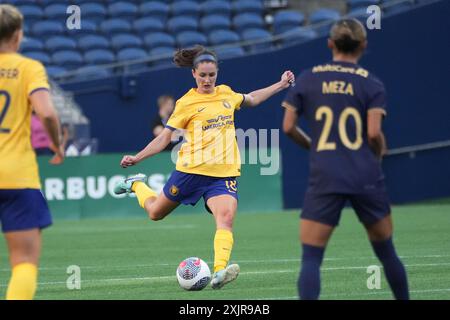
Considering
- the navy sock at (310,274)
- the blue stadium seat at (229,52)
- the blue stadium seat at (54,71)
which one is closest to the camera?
the navy sock at (310,274)

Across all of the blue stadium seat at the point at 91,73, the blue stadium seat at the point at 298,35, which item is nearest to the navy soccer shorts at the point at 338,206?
the blue stadium seat at the point at 298,35

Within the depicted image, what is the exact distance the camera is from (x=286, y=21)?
25734 mm

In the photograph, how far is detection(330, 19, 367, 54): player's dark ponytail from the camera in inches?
286

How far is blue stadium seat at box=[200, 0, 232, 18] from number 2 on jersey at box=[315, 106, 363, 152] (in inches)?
767

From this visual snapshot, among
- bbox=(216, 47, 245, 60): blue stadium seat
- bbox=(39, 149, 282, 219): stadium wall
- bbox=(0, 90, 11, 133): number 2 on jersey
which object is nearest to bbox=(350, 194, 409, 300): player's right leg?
bbox=(0, 90, 11, 133): number 2 on jersey

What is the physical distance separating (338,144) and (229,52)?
55.9 feet

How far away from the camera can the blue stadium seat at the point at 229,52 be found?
23.7 m

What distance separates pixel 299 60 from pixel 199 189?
13085 mm

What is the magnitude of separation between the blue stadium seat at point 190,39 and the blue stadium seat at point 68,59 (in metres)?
2.29

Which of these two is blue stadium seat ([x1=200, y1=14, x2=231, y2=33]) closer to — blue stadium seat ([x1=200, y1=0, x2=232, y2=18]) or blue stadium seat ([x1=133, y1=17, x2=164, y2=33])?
blue stadium seat ([x1=200, y1=0, x2=232, y2=18])

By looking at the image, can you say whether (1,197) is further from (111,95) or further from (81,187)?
(111,95)

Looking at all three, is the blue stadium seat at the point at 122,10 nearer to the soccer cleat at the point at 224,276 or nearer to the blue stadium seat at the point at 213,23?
the blue stadium seat at the point at 213,23

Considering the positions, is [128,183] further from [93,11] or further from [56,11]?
[56,11]

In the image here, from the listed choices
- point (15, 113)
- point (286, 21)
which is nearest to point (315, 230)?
point (15, 113)
